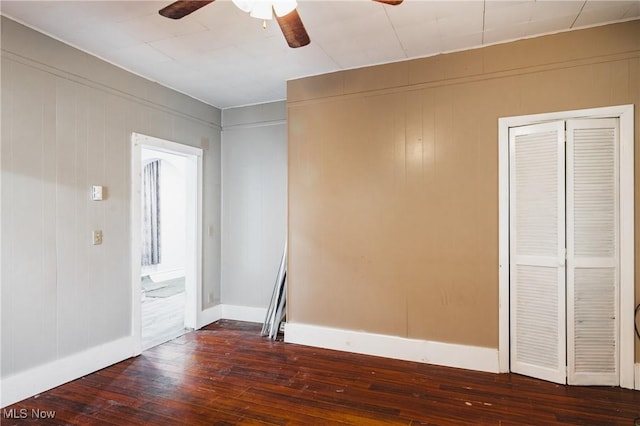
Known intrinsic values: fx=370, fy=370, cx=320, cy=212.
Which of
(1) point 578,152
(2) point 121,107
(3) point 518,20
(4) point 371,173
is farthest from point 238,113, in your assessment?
(1) point 578,152

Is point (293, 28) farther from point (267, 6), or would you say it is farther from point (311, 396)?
point (311, 396)

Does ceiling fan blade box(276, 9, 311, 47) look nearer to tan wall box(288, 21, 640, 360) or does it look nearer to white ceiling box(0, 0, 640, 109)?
white ceiling box(0, 0, 640, 109)

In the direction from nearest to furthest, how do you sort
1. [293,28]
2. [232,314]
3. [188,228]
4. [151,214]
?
1. [293,28]
2. [188,228]
3. [232,314]
4. [151,214]

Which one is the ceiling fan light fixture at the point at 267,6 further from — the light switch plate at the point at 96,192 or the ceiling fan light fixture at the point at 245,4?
the light switch plate at the point at 96,192

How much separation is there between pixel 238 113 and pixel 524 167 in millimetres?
3360

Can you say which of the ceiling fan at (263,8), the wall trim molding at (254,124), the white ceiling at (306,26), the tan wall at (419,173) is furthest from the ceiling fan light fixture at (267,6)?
the wall trim molding at (254,124)

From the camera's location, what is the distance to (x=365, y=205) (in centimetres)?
359

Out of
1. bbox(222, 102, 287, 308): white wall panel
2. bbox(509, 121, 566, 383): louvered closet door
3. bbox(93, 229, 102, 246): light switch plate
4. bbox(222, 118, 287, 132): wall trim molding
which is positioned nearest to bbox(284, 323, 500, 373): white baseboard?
bbox(509, 121, 566, 383): louvered closet door

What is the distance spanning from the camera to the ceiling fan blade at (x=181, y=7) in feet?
6.08

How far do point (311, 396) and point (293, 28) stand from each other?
2.49 meters

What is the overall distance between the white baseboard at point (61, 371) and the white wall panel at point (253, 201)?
152 centimetres

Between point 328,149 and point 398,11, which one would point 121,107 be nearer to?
point 328,149

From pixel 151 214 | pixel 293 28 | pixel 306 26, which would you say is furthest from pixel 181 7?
pixel 151 214

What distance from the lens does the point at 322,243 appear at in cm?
378
